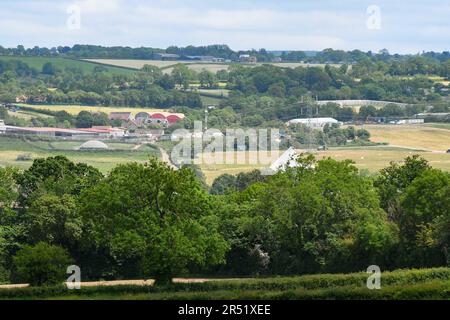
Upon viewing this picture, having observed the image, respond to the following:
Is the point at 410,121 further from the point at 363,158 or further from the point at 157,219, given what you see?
the point at 157,219

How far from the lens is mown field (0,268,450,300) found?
1791 inches

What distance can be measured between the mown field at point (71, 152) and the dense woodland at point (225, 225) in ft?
185

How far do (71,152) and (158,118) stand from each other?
46.2m

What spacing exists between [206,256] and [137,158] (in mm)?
77729

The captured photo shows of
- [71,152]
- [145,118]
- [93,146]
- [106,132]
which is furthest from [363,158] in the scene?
[145,118]

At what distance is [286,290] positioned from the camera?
4725 cm

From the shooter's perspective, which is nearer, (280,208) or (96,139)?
(280,208)

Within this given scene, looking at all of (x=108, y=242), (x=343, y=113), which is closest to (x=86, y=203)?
(x=108, y=242)

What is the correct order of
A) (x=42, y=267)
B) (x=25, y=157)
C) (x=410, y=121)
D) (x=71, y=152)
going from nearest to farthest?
(x=42, y=267) < (x=25, y=157) < (x=71, y=152) < (x=410, y=121)

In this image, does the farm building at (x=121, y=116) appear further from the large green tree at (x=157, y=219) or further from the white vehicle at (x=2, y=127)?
the large green tree at (x=157, y=219)

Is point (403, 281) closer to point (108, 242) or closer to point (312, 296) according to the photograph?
point (312, 296)

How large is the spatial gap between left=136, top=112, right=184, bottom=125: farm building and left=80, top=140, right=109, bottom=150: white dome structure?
1272 inches

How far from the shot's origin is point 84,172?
2972 inches
